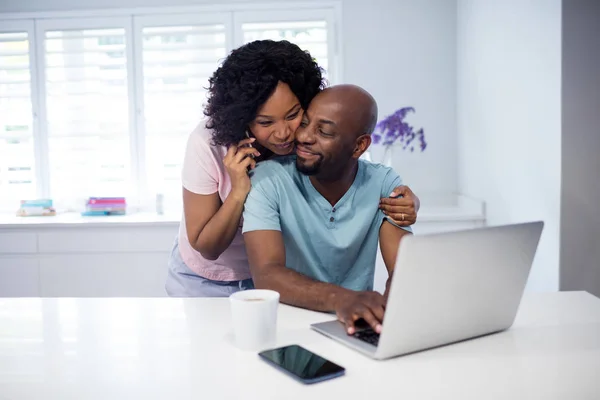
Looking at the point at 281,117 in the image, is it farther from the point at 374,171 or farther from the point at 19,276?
the point at 19,276

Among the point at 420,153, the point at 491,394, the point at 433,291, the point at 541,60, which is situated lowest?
the point at 491,394

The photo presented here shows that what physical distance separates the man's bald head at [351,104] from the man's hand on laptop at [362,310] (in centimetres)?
52

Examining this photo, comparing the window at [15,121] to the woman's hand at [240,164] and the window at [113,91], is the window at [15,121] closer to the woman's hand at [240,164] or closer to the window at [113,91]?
the window at [113,91]

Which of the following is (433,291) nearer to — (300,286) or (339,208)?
(300,286)

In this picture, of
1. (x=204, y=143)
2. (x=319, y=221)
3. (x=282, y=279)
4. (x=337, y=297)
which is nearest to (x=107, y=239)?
(x=204, y=143)

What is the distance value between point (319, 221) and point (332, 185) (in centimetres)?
11

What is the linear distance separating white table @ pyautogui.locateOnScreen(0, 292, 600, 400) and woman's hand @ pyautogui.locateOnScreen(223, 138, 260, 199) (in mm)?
359

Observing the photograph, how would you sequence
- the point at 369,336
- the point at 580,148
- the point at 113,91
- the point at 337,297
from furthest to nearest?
the point at 113,91
the point at 580,148
the point at 337,297
the point at 369,336

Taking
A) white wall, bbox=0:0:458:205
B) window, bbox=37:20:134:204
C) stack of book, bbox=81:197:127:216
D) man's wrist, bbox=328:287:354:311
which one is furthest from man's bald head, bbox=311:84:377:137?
window, bbox=37:20:134:204

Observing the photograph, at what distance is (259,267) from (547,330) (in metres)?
0.61

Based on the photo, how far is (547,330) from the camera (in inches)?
41.1

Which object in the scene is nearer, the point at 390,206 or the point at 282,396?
the point at 282,396

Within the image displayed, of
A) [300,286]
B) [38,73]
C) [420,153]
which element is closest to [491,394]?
[300,286]

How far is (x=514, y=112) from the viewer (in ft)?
7.73
